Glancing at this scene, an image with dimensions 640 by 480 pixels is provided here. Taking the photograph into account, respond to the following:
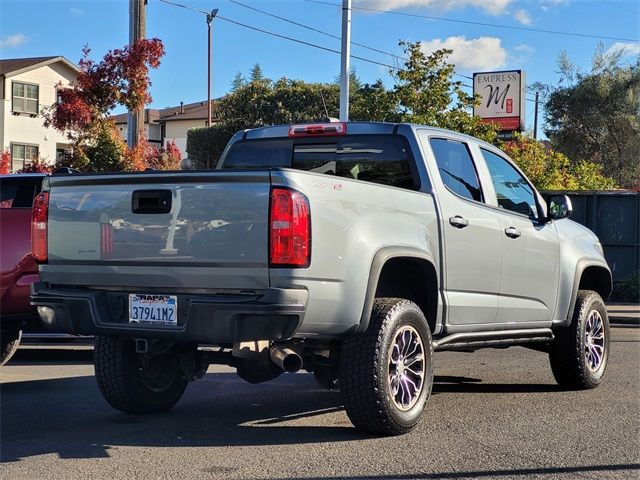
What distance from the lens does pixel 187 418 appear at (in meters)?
6.23

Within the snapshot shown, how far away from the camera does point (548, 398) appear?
6.97m

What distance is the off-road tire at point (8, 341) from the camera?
293 inches

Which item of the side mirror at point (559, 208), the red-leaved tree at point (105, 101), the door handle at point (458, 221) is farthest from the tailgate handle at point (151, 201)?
the red-leaved tree at point (105, 101)

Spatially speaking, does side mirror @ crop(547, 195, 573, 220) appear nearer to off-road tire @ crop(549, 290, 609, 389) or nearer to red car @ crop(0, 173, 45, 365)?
off-road tire @ crop(549, 290, 609, 389)

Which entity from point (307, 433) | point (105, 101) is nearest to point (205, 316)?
point (307, 433)

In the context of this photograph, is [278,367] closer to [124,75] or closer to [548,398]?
[548,398]

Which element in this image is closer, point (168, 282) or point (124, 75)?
point (168, 282)

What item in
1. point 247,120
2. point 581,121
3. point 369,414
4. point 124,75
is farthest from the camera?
point 247,120

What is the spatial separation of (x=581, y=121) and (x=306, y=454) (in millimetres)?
33278

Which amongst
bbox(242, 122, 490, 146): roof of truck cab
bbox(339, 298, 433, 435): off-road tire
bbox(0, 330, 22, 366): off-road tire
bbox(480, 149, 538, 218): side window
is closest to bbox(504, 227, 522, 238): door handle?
bbox(480, 149, 538, 218): side window

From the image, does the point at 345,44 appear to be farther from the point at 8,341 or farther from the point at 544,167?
the point at 8,341

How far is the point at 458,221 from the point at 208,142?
134ft

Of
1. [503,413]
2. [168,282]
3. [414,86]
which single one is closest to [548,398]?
[503,413]

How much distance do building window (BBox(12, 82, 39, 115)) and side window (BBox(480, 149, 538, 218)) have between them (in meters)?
34.2
